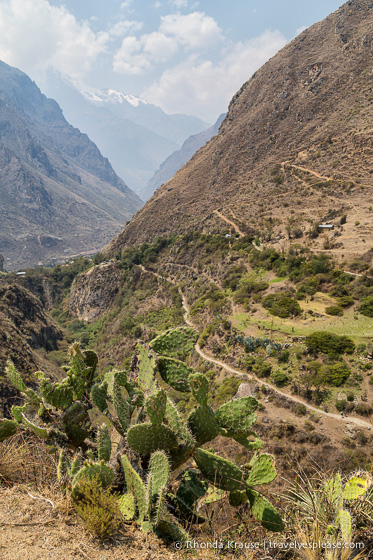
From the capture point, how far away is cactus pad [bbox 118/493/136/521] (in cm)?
244

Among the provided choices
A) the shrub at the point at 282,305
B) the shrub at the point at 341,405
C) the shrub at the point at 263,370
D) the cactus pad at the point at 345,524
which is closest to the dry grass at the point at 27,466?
the cactus pad at the point at 345,524

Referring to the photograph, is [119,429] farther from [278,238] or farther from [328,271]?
[278,238]

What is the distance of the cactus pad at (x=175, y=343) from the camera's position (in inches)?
138

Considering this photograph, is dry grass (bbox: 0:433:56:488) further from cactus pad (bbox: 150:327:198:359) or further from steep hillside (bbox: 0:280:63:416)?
steep hillside (bbox: 0:280:63:416)

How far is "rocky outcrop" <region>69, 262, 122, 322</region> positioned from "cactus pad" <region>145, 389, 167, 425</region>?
141 ft

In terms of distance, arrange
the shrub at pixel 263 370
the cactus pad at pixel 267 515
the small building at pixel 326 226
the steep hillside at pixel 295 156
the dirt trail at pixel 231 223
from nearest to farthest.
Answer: the cactus pad at pixel 267 515 < the shrub at pixel 263 370 < the small building at pixel 326 226 < the steep hillside at pixel 295 156 < the dirt trail at pixel 231 223

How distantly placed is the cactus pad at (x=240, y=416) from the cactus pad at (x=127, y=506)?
3.53 ft

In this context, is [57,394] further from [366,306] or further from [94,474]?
[366,306]

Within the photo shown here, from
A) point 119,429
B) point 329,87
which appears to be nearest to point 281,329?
point 119,429

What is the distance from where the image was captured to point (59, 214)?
→ 534 ft

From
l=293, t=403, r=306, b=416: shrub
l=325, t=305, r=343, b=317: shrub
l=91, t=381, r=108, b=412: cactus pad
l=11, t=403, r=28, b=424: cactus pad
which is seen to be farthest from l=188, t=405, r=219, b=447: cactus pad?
l=325, t=305, r=343, b=317: shrub

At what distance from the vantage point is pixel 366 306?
1599 cm

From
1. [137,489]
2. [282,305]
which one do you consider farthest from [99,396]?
[282,305]

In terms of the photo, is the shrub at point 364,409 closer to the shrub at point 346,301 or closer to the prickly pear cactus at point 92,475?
the shrub at point 346,301
